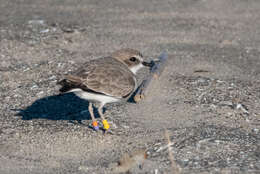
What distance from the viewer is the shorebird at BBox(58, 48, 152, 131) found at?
5459 mm

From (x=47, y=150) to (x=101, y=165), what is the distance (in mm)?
803

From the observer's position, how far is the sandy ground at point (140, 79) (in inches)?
202

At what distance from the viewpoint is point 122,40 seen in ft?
29.3

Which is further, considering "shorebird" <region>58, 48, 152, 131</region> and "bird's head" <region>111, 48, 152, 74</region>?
"bird's head" <region>111, 48, 152, 74</region>

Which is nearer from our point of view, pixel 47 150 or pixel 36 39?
pixel 47 150

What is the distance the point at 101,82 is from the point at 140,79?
174 cm

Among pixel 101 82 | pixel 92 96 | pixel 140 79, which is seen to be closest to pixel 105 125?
pixel 92 96

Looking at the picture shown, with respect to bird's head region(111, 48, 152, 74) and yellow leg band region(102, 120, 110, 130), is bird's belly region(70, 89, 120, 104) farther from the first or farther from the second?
bird's head region(111, 48, 152, 74)

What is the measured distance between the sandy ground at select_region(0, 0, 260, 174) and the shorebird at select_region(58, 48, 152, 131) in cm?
46

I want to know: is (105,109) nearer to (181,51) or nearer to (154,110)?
(154,110)

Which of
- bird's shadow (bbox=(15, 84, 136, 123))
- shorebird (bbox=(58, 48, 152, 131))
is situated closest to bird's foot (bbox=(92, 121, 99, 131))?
shorebird (bbox=(58, 48, 152, 131))

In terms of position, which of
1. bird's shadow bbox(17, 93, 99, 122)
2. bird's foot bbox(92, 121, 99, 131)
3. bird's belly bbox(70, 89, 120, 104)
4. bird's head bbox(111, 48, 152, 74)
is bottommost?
bird's shadow bbox(17, 93, 99, 122)

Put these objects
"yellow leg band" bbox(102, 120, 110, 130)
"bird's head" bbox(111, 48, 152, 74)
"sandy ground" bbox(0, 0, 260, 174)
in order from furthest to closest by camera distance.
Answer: "bird's head" bbox(111, 48, 152, 74) < "yellow leg band" bbox(102, 120, 110, 130) < "sandy ground" bbox(0, 0, 260, 174)

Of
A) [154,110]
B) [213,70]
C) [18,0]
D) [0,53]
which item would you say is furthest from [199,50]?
[18,0]
